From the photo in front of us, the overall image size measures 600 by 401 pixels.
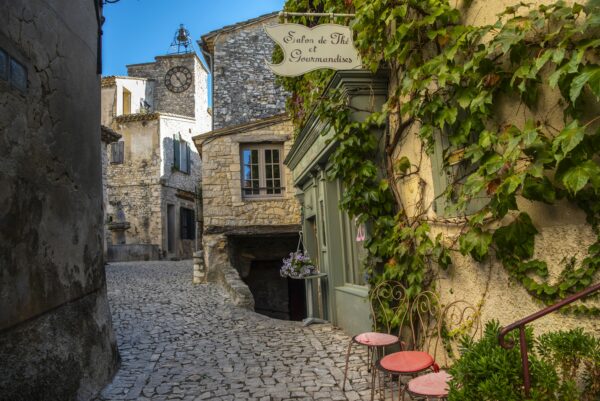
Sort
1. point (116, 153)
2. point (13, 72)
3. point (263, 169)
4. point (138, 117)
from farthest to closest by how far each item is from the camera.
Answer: point (116, 153), point (138, 117), point (263, 169), point (13, 72)

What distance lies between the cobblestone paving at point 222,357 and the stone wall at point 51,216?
56 centimetres

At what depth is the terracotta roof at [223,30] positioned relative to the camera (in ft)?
48.7

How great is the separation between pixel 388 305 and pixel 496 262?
1316 mm

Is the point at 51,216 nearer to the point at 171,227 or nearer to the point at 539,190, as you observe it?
the point at 539,190

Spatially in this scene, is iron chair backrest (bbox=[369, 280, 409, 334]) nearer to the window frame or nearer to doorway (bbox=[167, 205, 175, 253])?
doorway (bbox=[167, 205, 175, 253])

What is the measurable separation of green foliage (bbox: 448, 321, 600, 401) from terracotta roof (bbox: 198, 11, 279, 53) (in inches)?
572

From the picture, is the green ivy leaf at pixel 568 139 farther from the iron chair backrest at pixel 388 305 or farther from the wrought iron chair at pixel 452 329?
the iron chair backrest at pixel 388 305

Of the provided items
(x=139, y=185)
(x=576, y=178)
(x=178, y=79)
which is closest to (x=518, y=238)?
(x=576, y=178)

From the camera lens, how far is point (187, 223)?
2481 centimetres

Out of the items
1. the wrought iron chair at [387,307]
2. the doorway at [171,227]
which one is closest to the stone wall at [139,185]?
the doorway at [171,227]

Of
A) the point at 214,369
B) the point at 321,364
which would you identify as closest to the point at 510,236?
the point at 321,364

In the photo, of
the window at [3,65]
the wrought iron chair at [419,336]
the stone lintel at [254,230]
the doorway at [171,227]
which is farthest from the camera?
the doorway at [171,227]

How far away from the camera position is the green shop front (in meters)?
4.39

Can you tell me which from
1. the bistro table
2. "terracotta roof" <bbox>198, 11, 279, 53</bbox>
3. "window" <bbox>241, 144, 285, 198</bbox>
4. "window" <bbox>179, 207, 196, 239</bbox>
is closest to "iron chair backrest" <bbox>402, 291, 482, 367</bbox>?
the bistro table
